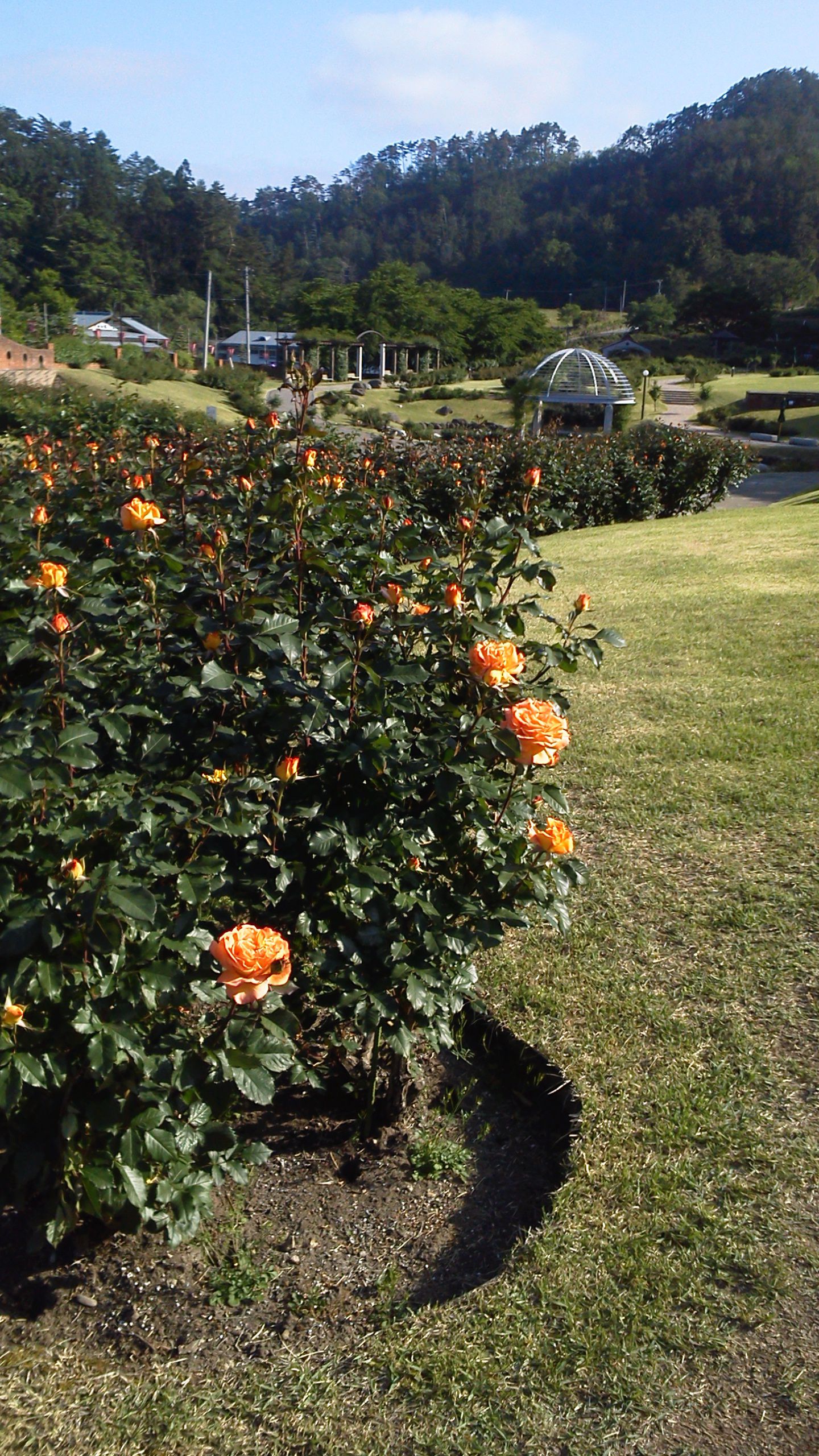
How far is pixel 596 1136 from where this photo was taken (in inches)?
84.5

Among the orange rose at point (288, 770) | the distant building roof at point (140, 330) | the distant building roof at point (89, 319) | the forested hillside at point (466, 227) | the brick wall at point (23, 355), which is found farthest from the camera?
the forested hillside at point (466, 227)

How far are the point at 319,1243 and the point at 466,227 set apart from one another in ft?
353

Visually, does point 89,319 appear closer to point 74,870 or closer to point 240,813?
point 240,813

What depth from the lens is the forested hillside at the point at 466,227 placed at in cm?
6900

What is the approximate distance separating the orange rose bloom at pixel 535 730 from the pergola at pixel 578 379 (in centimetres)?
2690

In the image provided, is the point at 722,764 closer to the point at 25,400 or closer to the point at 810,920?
the point at 810,920

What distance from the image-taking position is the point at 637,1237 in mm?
1900

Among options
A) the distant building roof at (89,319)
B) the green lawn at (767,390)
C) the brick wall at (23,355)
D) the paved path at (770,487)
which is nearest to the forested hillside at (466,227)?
the distant building roof at (89,319)

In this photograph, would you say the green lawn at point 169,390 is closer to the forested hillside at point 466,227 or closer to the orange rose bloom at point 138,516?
the orange rose bloom at point 138,516

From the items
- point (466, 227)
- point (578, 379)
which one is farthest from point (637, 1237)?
point (466, 227)

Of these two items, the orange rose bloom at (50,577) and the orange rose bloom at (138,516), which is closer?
the orange rose bloom at (50,577)

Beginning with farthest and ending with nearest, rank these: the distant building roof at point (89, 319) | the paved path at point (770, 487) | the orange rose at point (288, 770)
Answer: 1. the distant building roof at point (89, 319)
2. the paved path at point (770, 487)
3. the orange rose at point (288, 770)

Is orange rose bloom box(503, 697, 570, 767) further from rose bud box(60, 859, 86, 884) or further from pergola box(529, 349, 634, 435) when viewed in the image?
pergola box(529, 349, 634, 435)

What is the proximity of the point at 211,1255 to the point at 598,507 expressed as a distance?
10579 mm
